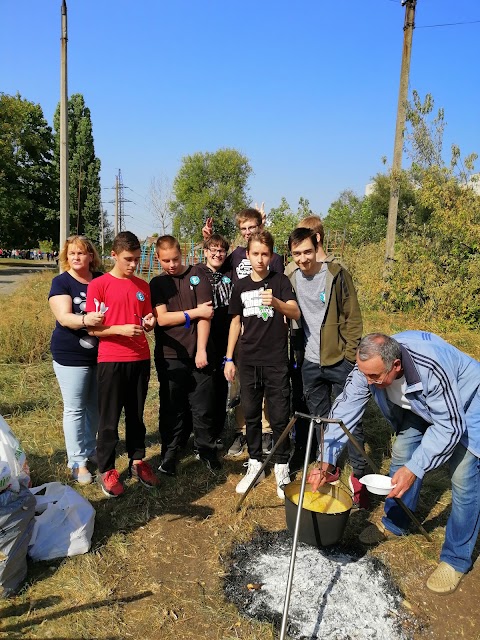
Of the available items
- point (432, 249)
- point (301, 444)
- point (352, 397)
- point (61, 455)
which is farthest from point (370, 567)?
point (432, 249)

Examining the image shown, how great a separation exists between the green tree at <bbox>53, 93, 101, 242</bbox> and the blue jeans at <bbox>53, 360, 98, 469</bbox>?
3141 cm

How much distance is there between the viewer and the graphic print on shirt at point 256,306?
3422 millimetres

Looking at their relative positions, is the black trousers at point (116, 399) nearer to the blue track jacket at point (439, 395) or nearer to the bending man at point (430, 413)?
the bending man at point (430, 413)

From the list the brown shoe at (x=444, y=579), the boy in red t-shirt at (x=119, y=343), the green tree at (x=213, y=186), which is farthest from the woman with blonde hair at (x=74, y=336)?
the green tree at (x=213, y=186)

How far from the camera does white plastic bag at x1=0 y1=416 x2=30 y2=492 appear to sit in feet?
8.17

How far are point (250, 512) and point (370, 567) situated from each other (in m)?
0.92

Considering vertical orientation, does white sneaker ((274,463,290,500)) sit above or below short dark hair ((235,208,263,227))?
below

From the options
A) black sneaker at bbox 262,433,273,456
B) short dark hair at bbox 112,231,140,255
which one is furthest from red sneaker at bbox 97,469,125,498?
short dark hair at bbox 112,231,140,255

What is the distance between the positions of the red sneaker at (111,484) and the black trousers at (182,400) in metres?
0.47

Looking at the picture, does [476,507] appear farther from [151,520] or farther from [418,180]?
[418,180]

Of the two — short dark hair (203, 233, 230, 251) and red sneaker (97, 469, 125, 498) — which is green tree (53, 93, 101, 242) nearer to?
short dark hair (203, 233, 230, 251)

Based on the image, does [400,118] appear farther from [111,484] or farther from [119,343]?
[111,484]

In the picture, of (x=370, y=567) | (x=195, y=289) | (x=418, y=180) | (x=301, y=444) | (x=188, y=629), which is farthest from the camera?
(x=418, y=180)

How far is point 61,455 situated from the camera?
4066mm
